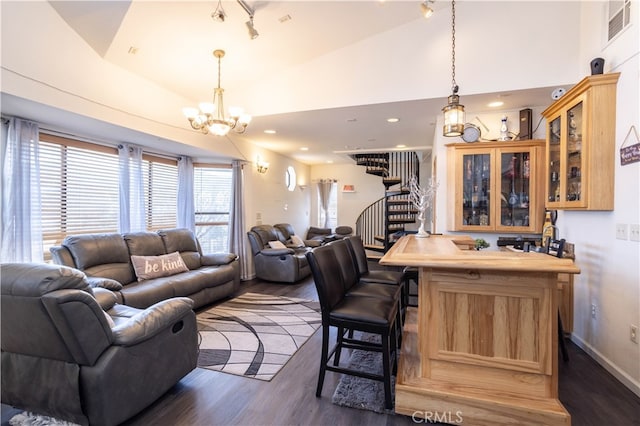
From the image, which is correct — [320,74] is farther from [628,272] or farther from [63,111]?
[628,272]

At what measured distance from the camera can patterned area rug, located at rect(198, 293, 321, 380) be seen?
2.61 m

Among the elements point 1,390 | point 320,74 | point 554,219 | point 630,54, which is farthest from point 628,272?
point 1,390

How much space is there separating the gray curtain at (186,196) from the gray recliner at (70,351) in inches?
133

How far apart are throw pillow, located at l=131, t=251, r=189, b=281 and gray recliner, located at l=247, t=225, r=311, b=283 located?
62.7 inches

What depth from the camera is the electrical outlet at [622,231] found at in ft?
7.45

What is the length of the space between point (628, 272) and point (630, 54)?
1677mm

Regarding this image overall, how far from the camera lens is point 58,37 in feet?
8.68

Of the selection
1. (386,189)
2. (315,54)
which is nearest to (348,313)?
(315,54)

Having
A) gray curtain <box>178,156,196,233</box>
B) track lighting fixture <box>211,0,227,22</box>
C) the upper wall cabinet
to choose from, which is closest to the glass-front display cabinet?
the upper wall cabinet

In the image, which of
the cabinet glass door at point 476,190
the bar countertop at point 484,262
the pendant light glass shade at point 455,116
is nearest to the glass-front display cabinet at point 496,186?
the cabinet glass door at point 476,190

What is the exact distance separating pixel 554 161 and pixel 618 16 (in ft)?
4.23

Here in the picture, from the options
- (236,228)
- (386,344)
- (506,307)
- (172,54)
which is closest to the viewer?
(506,307)

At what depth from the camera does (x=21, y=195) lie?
2.95 meters

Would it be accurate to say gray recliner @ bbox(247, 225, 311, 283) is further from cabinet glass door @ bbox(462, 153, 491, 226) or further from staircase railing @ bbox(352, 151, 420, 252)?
cabinet glass door @ bbox(462, 153, 491, 226)
